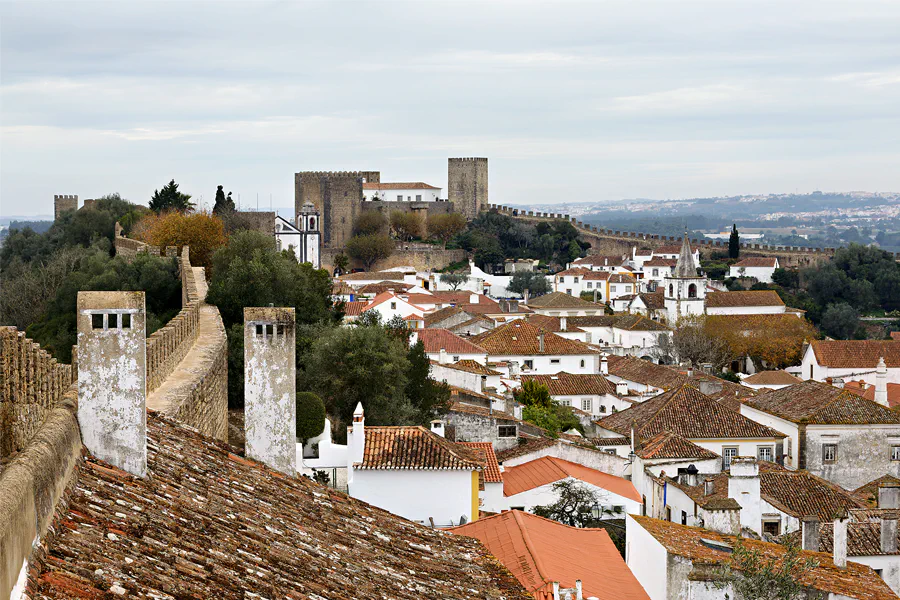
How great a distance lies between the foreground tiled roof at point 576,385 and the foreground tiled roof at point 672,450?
9758 mm

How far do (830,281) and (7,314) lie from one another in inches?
1835

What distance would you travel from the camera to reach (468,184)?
264ft

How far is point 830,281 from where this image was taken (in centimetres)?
6341

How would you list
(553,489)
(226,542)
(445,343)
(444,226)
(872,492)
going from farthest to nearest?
(444,226), (445,343), (872,492), (553,489), (226,542)

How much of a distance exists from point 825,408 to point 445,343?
13289mm

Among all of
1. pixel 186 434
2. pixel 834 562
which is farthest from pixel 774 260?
pixel 186 434

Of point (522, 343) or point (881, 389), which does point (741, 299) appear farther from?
point (881, 389)

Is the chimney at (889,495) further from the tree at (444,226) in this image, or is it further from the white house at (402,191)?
the white house at (402,191)

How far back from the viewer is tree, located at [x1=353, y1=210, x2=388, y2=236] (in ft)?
236

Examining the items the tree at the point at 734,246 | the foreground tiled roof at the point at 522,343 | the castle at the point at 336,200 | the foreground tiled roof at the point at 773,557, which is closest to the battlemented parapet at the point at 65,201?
the castle at the point at 336,200

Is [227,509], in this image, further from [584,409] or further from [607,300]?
[607,300]

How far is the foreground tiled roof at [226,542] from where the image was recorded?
3.94 m

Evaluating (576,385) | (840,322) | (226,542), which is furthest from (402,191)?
(226,542)

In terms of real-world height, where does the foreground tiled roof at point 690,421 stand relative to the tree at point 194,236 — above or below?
below
